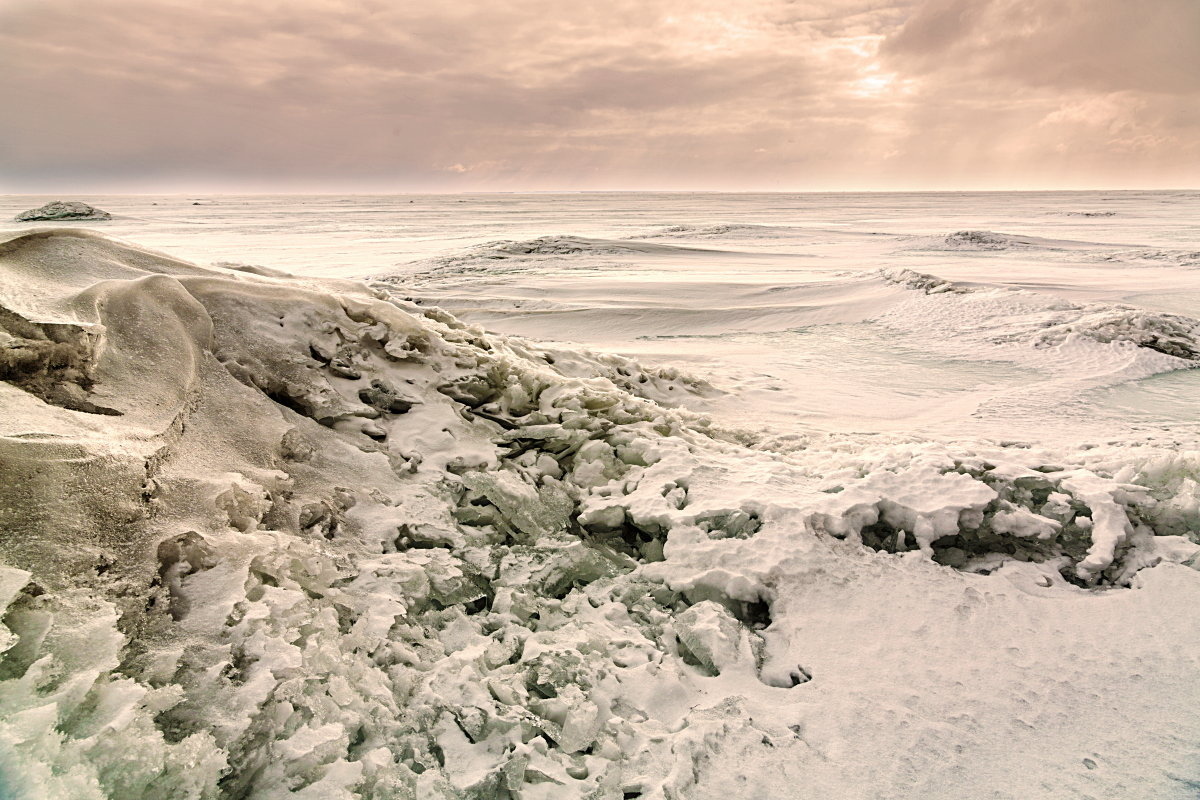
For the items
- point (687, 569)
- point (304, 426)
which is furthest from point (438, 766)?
point (304, 426)

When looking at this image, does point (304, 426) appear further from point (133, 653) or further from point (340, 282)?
point (340, 282)

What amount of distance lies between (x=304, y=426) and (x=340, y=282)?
1.79m

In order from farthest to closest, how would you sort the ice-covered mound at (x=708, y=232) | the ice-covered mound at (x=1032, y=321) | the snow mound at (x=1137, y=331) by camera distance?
the ice-covered mound at (x=708, y=232)
the ice-covered mound at (x=1032, y=321)
the snow mound at (x=1137, y=331)

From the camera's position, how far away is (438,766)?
149 cm

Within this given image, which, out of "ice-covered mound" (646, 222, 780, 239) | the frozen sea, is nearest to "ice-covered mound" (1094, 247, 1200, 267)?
the frozen sea

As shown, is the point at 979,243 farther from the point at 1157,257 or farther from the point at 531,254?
the point at 531,254

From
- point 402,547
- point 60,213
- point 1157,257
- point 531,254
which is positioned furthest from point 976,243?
point 60,213

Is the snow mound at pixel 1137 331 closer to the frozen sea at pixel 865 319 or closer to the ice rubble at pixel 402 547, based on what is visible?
the frozen sea at pixel 865 319

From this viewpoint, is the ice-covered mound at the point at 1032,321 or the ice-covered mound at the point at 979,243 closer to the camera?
the ice-covered mound at the point at 1032,321

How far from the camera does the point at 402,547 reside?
2164 mm

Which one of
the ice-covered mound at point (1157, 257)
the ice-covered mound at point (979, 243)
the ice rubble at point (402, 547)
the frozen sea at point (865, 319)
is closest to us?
the ice rubble at point (402, 547)

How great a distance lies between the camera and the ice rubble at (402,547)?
1436 millimetres

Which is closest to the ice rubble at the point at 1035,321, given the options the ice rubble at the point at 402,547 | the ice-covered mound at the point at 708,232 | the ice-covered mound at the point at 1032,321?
the ice-covered mound at the point at 1032,321

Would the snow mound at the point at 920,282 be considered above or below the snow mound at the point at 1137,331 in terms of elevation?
above
